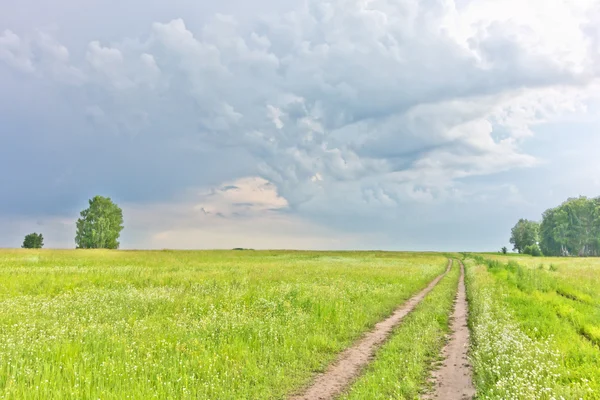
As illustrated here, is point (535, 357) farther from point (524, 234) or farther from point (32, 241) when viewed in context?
point (524, 234)

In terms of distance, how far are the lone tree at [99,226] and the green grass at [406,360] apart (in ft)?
346

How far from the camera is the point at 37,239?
374 ft

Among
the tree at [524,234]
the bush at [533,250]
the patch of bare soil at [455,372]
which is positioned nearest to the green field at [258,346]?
the patch of bare soil at [455,372]

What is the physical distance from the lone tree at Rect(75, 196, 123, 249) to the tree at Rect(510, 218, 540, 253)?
16430 centimetres

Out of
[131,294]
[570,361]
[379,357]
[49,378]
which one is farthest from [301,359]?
[131,294]

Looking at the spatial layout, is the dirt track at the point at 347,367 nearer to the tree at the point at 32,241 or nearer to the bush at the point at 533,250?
the tree at the point at 32,241

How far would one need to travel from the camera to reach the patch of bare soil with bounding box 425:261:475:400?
8039 mm

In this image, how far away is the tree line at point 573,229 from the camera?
383ft

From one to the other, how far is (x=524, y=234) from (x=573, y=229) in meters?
43.5

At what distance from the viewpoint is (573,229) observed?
11919 cm

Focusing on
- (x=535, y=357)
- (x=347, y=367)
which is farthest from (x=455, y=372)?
(x=347, y=367)

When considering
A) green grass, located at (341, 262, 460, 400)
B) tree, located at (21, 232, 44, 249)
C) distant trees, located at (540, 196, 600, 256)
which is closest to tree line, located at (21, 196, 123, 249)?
Result: tree, located at (21, 232, 44, 249)

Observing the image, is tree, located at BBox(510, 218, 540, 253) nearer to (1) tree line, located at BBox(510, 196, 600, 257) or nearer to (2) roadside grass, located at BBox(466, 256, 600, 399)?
(1) tree line, located at BBox(510, 196, 600, 257)

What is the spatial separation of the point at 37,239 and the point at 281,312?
425 feet
